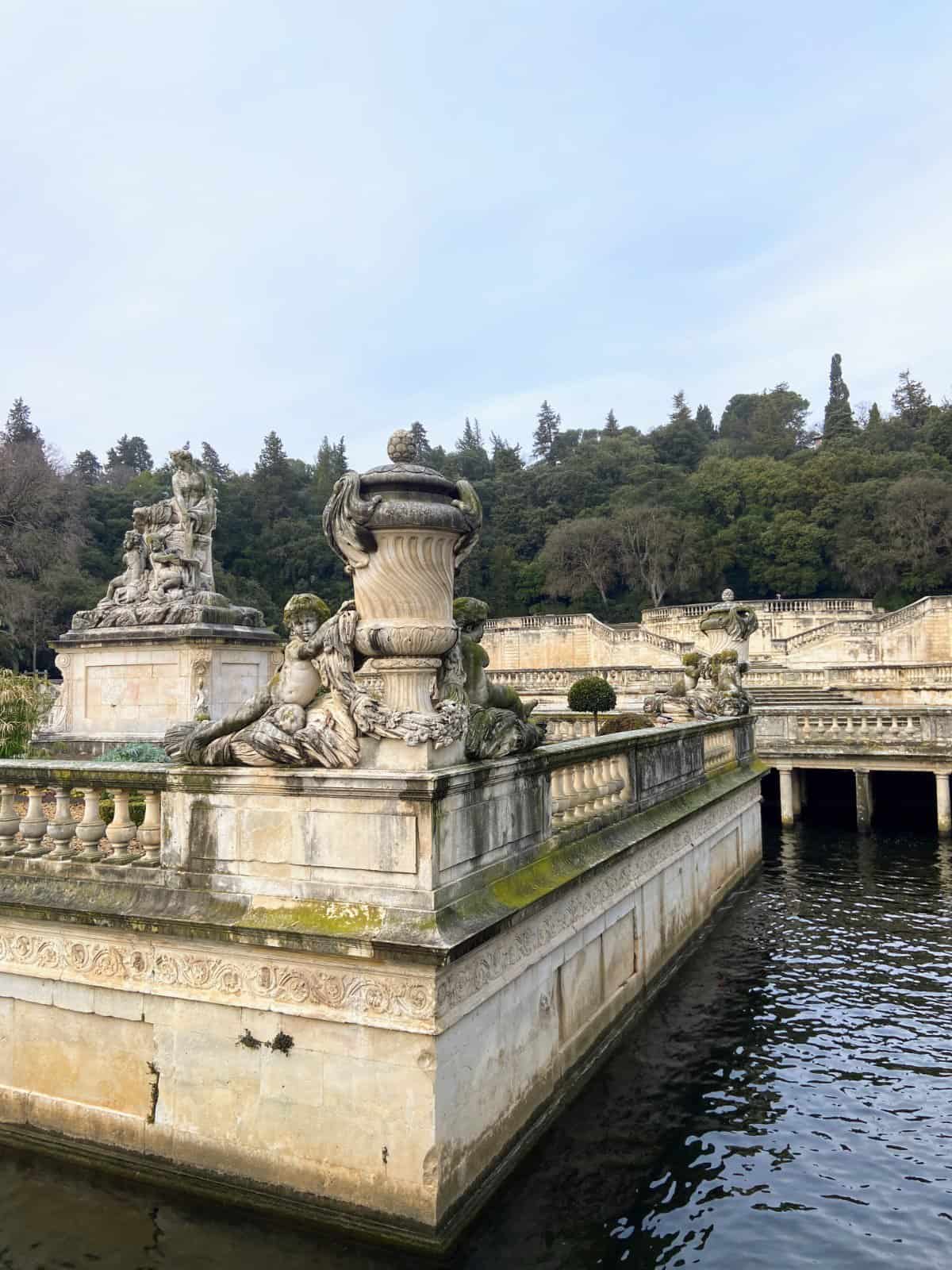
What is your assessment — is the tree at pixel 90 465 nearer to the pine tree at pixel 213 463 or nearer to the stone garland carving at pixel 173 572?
the pine tree at pixel 213 463

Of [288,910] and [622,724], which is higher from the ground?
[622,724]

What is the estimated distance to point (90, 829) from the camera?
19.6 ft

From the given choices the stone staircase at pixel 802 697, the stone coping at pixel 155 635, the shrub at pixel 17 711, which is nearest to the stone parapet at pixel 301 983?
the shrub at pixel 17 711

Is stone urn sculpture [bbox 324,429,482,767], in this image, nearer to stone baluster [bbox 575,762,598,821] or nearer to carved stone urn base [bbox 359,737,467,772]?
carved stone urn base [bbox 359,737,467,772]

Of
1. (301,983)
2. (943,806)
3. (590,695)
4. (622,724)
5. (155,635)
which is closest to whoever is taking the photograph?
(301,983)

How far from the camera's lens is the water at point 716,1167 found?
502 centimetres

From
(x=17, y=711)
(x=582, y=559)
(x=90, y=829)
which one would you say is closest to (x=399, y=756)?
(x=90, y=829)

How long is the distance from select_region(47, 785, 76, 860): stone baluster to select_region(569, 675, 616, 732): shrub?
42.9 ft

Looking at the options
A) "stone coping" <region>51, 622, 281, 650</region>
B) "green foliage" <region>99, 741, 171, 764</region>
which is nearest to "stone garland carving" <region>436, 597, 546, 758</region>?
"green foliage" <region>99, 741, 171, 764</region>

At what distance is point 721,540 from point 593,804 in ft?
181

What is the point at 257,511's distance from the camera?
66.1 meters

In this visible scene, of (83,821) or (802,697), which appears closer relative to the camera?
(83,821)

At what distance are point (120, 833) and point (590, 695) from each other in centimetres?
1348

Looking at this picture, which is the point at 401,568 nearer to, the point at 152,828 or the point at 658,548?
the point at 152,828
